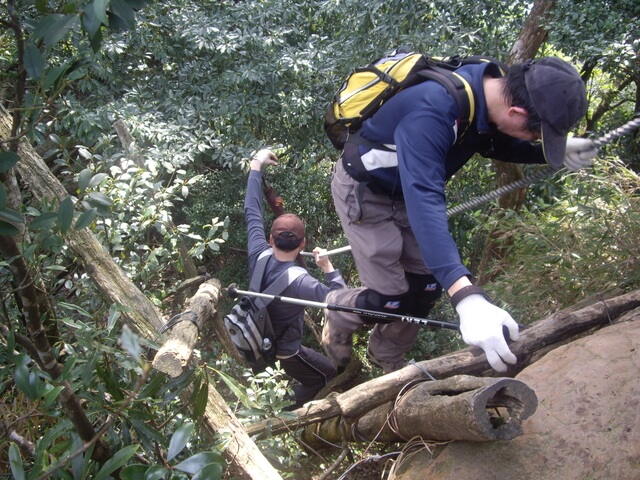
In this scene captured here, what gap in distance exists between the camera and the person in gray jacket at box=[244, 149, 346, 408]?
4.21 meters

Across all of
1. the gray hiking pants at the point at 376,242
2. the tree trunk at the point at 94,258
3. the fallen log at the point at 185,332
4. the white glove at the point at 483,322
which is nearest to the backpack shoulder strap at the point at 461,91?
the gray hiking pants at the point at 376,242

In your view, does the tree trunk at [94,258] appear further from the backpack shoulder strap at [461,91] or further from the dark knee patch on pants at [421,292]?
the backpack shoulder strap at [461,91]

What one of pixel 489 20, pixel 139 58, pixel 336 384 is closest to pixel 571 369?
pixel 336 384

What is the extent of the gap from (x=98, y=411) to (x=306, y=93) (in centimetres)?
420

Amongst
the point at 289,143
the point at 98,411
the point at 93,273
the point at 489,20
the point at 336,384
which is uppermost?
the point at 489,20

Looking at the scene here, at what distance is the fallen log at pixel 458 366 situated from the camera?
297cm

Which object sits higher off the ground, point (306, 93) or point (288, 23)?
point (288, 23)

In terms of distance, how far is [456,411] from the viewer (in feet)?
7.27

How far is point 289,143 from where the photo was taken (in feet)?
20.1

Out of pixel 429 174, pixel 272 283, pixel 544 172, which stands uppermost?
pixel 429 174

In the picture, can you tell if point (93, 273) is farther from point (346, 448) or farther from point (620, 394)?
point (620, 394)

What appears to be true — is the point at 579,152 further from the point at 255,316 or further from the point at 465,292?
the point at 255,316

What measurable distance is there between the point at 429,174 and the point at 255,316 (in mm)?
2066

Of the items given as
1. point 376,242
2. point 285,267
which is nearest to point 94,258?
point 285,267
